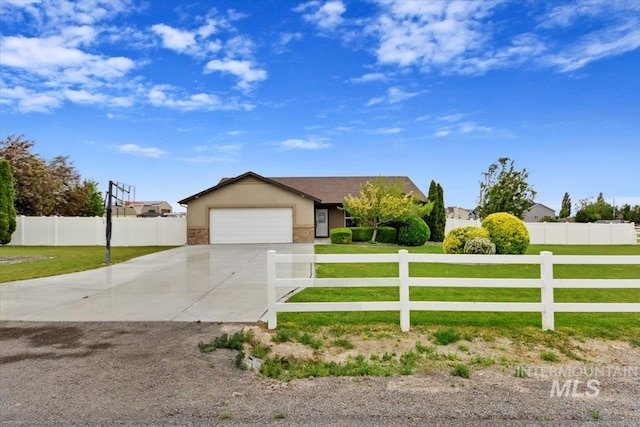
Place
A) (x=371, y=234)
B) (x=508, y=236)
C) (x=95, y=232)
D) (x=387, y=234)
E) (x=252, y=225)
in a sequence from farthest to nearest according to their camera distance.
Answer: (x=95, y=232), (x=371, y=234), (x=387, y=234), (x=252, y=225), (x=508, y=236)

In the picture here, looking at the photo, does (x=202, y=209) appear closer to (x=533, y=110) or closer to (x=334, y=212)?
(x=334, y=212)

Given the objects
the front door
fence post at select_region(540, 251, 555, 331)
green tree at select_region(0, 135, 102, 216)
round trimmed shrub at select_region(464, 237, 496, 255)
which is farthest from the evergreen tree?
green tree at select_region(0, 135, 102, 216)

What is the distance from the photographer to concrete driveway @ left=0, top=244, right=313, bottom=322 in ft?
22.1

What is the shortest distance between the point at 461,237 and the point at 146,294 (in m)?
10.4

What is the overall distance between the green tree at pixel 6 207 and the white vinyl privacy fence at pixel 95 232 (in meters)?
1.19

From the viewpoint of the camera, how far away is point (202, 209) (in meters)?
23.5

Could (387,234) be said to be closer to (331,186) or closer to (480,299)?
(331,186)

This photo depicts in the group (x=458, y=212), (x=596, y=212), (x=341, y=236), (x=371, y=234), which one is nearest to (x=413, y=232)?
(x=371, y=234)

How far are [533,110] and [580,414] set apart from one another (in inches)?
715

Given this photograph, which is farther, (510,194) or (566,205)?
(566,205)

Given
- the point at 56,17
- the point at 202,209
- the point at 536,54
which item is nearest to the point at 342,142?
the point at 202,209

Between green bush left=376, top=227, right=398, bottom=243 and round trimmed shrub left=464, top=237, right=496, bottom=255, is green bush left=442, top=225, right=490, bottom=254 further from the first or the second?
green bush left=376, top=227, right=398, bottom=243

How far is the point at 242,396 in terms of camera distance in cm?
373

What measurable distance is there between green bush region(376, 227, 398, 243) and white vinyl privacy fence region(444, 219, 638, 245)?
6.59 meters
